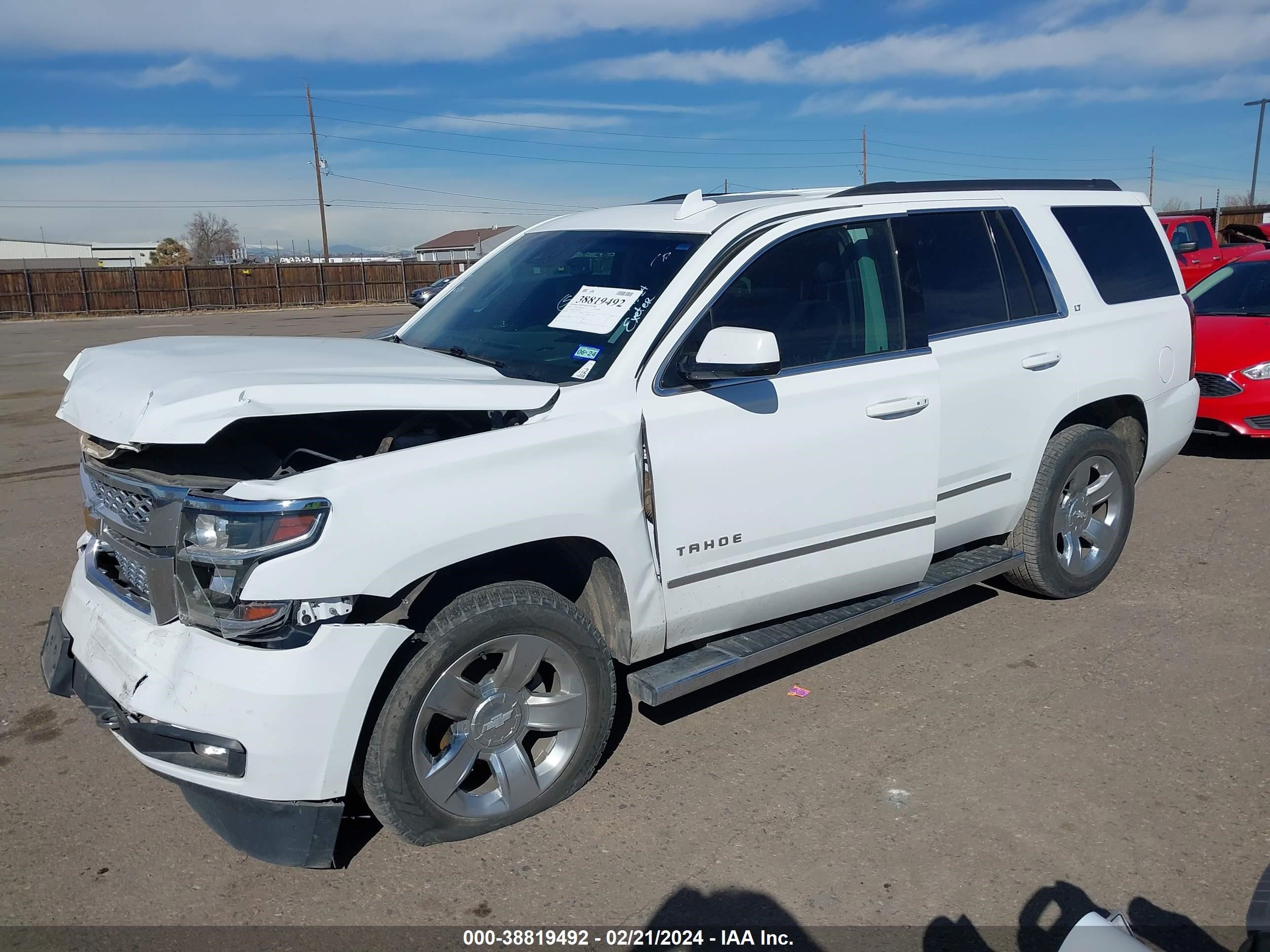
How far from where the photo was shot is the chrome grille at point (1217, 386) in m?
7.92

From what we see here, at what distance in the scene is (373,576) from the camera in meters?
2.82

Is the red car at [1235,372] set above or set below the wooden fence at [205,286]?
below

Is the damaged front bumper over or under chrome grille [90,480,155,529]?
under

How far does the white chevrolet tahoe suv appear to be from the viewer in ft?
9.28

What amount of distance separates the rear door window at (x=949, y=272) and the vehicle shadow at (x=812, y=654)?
1.51m

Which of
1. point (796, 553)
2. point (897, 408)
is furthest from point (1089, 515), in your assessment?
point (796, 553)

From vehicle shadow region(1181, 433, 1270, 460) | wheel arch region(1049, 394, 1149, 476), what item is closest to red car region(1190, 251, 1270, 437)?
vehicle shadow region(1181, 433, 1270, 460)

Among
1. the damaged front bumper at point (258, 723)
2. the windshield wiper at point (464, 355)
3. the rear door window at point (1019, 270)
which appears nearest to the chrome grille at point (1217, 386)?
the rear door window at point (1019, 270)

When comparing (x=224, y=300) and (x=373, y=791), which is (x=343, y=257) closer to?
(x=224, y=300)

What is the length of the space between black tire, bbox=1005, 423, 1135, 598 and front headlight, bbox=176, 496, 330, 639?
11.3ft

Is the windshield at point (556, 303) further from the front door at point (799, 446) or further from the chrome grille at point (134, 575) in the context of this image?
the chrome grille at point (134, 575)

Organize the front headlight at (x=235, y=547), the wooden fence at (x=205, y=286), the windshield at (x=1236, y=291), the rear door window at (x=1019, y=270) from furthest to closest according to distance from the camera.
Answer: the wooden fence at (x=205, y=286), the windshield at (x=1236, y=291), the rear door window at (x=1019, y=270), the front headlight at (x=235, y=547)

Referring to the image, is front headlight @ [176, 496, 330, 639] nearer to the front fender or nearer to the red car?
the front fender

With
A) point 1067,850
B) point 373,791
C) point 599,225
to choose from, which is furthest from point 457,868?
point 599,225
